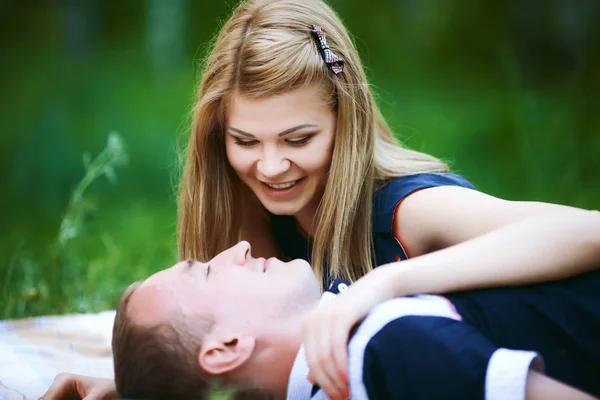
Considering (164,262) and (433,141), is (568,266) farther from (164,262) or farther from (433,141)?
(433,141)

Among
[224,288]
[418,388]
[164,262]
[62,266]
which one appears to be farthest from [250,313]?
[164,262]

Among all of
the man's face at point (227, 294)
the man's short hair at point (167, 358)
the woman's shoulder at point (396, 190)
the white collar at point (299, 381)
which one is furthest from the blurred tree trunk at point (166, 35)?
the white collar at point (299, 381)

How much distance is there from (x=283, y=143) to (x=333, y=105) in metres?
0.20

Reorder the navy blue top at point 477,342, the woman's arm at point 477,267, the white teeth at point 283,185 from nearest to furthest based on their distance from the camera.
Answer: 1. the navy blue top at point 477,342
2. the woman's arm at point 477,267
3. the white teeth at point 283,185

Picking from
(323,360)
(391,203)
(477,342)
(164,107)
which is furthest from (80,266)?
(164,107)

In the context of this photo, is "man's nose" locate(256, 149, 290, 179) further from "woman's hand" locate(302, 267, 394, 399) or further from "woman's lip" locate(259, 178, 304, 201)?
"woman's hand" locate(302, 267, 394, 399)

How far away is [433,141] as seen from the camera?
5.19 meters

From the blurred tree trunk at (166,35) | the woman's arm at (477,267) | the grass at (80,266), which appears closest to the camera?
the woman's arm at (477,267)

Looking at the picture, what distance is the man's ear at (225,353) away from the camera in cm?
192

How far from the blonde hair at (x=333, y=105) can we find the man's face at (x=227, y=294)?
0.56m

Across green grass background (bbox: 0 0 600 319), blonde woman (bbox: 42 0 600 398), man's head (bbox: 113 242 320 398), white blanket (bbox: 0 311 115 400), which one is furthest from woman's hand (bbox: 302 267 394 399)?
green grass background (bbox: 0 0 600 319)

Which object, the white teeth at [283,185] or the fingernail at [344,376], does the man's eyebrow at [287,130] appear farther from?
the fingernail at [344,376]

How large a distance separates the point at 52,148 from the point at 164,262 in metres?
1.78

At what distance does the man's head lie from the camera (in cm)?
193
